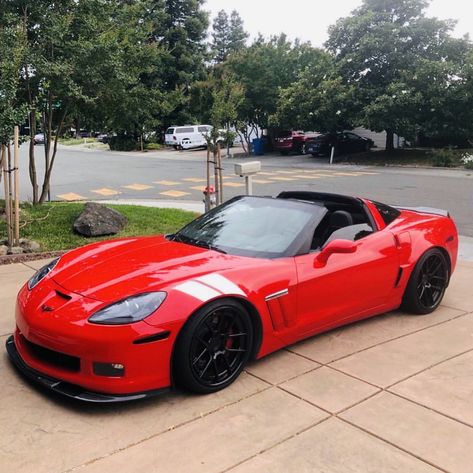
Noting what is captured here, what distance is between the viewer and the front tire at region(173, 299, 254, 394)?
10.9 feet

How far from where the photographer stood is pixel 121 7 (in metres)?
11.0

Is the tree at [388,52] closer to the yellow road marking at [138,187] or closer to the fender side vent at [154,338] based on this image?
the yellow road marking at [138,187]

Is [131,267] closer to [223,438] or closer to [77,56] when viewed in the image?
[223,438]

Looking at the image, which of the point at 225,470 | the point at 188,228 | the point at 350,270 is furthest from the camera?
the point at 188,228

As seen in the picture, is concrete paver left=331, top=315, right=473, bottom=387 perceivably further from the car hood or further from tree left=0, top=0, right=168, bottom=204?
tree left=0, top=0, right=168, bottom=204

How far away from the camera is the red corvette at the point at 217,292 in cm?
322

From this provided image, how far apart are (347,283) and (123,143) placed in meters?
41.4

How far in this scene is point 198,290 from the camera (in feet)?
11.3

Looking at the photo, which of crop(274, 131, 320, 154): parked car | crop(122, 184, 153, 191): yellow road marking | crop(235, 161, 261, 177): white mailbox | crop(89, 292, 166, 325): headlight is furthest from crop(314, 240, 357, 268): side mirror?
crop(274, 131, 320, 154): parked car

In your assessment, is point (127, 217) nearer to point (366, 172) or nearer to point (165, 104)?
point (165, 104)

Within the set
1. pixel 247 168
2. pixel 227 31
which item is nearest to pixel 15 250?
pixel 247 168

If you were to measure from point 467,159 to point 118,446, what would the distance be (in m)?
24.6

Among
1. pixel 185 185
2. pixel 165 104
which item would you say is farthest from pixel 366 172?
pixel 165 104

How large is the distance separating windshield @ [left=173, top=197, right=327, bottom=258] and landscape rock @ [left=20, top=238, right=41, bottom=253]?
367cm
